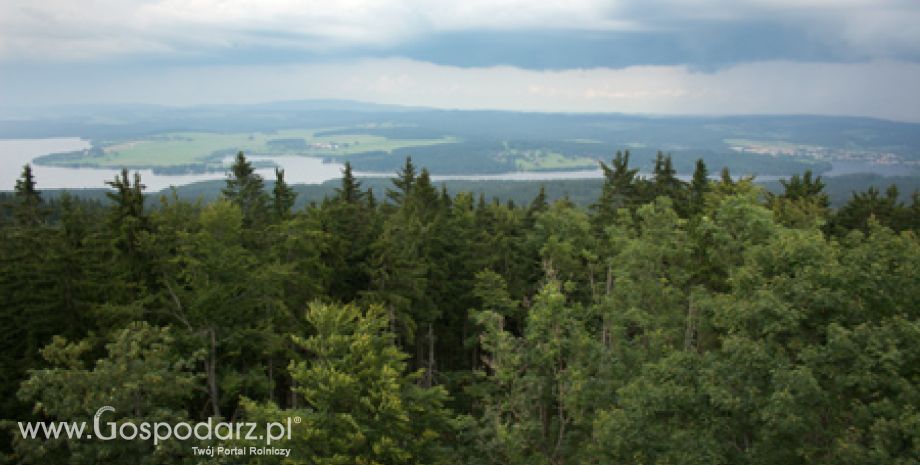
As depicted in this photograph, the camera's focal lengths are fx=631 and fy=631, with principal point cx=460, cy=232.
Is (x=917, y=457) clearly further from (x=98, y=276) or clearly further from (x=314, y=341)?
(x=98, y=276)

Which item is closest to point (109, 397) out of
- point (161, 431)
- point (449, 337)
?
point (161, 431)

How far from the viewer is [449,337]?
37.6m

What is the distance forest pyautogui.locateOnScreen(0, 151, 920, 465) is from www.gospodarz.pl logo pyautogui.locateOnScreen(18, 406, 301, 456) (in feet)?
0.68

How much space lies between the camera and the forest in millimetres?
13727

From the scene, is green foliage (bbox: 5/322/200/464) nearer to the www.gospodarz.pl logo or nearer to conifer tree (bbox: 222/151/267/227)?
the www.gospodarz.pl logo

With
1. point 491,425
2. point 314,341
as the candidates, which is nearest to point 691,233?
point 491,425

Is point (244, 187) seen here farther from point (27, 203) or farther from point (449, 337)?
point (449, 337)

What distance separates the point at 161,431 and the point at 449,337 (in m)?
23.4

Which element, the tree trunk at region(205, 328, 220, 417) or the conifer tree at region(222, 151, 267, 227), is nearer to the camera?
the tree trunk at region(205, 328, 220, 417)

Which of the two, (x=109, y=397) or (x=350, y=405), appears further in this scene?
(x=350, y=405)

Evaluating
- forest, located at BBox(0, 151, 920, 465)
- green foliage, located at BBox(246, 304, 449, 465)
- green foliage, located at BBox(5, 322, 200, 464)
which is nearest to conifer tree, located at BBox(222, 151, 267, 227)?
forest, located at BBox(0, 151, 920, 465)

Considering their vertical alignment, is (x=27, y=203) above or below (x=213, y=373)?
above

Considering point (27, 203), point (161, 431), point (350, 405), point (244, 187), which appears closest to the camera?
point (161, 431)

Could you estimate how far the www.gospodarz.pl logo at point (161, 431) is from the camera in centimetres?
1416
